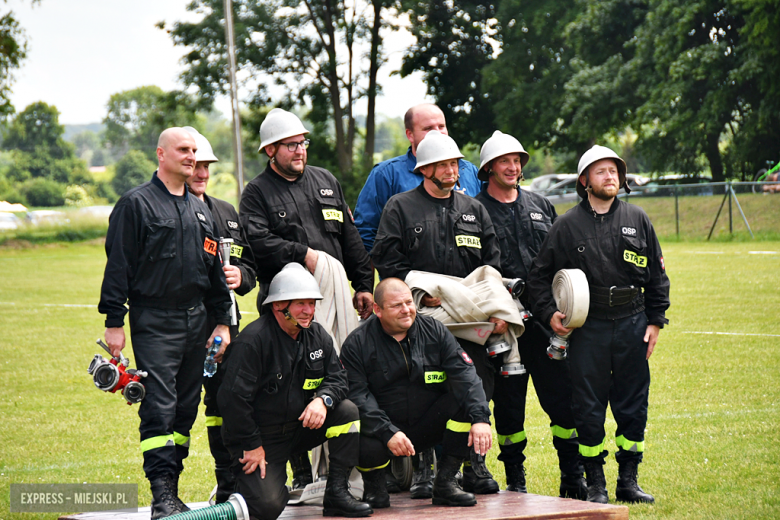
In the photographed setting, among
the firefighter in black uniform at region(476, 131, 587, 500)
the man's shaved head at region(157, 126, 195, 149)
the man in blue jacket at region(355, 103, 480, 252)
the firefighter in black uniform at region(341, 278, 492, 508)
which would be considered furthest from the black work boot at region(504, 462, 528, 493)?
the man's shaved head at region(157, 126, 195, 149)

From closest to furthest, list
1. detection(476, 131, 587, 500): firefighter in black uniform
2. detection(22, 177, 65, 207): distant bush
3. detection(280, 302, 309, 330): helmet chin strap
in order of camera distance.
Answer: detection(280, 302, 309, 330): helmet chin strap, detection(476, 131, 587, 500): firefighter in black uniform, detection(22, 177, 65, 207): distant bush

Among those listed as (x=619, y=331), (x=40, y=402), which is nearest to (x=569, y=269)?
(x=619, y=331)

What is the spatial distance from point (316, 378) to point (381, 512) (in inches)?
36.3

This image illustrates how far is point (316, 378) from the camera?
528cm

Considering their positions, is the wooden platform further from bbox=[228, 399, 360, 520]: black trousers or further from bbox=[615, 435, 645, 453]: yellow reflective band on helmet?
bbox=[615, 435, 645, 453]: yellow reflective band on helmet

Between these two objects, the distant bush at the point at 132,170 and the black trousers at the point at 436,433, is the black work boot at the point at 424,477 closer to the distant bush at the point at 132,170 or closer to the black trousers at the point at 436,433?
the black trousers at the point at 436,433

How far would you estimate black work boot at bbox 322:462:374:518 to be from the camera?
16.3 feet

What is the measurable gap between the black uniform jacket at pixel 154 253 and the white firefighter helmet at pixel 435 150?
1.55 meters

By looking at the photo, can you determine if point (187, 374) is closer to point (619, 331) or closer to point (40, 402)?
point (619, 331)

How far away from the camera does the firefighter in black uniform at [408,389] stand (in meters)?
5.21

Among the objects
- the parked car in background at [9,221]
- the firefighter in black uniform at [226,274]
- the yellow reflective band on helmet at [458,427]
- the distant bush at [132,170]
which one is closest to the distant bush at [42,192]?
the distant bush at [132,170]

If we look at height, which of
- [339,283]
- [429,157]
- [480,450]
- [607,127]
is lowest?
[480,450]

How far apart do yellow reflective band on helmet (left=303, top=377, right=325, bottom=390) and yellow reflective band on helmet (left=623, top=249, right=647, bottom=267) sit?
2301 millimetres

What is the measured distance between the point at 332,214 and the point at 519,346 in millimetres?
1739
